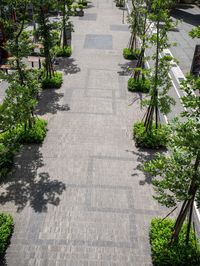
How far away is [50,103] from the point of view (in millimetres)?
22109

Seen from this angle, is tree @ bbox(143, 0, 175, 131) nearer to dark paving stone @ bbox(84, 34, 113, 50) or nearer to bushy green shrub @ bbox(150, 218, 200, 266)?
bushy green shrub @ bbox(150, 218, 200, 266)

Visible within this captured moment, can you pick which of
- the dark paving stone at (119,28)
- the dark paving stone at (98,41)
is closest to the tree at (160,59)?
the dark paving stone at (98,41)

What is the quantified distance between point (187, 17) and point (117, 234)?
40.2 metres

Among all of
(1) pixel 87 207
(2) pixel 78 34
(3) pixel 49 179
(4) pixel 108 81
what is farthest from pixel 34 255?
(2) pixel 78 34

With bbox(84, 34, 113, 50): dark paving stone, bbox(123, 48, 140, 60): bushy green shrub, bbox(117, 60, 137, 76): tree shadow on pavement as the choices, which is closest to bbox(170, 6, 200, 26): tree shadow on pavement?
bbox(84, 34, 113, 50): dark paving stone

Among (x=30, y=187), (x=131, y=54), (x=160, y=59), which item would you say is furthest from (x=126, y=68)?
(x=30, y=187)

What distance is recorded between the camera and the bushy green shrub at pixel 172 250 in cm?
1148

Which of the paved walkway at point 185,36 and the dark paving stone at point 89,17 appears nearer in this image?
the paved walkway at point 185,36

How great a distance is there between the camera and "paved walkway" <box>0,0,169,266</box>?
1219 cm

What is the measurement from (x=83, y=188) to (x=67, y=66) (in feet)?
50.5

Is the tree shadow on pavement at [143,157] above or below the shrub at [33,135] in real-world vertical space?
below

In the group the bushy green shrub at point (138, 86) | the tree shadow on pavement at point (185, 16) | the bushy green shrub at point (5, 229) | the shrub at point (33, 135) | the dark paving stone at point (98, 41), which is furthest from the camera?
the tree shadow on pavement at point (185, 16)

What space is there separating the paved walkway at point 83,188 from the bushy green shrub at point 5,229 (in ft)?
1.00

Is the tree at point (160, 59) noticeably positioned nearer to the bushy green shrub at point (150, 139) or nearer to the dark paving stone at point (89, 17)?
the bushy green shrub at point (150, 139)
